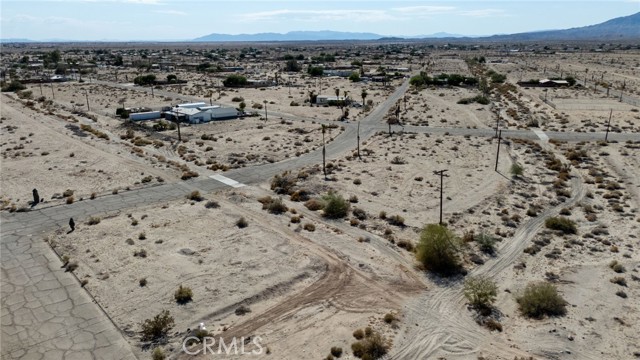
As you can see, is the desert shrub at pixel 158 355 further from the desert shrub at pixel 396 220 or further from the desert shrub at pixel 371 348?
the desert shrub at pixel 396 220

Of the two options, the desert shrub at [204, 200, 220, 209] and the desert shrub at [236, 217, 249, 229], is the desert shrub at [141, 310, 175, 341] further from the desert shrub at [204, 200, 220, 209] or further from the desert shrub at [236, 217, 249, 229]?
the desert shrub at [204, 200, 220, 209]

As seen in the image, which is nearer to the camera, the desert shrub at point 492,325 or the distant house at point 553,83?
the desert shrub at point 492,325

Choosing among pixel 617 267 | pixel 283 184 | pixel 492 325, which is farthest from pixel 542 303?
pixel 283 184

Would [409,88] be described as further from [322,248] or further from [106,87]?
[322,248]

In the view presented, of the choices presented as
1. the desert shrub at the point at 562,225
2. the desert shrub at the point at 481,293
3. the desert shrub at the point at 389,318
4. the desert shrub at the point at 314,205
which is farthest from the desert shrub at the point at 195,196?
the desert shrub at the point at 562,225

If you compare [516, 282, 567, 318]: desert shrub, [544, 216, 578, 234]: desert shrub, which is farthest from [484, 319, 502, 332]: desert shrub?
[544, 216, 578, 234]: desert shrub

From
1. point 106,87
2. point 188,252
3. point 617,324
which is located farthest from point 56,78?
point 617,324
